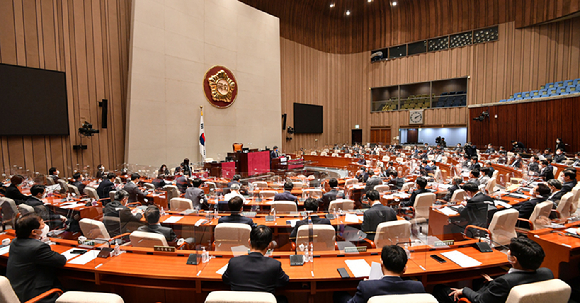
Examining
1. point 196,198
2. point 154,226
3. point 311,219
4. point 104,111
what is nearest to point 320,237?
point 311,219

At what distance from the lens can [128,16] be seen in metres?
12.1

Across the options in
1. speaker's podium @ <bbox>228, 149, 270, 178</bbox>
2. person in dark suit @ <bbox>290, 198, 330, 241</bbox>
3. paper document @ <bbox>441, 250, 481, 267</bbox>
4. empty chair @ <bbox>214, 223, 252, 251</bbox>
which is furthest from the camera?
speaker's podium @ <bbox>228, 149, 270, 178</bbox>

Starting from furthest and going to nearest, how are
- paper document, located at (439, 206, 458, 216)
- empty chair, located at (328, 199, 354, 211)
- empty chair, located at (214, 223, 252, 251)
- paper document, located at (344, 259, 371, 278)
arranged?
empty chair, located at (328, 199, 354, 211) < paper document, located at (439, 206, 458, 216) < empty chair, located at (214, 223, 252, 251) < paper document, located at (344, 259, 371, 278)

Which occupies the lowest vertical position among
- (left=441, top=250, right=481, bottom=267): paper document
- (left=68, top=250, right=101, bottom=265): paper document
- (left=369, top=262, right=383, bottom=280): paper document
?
(left=441, top=250, right=481, bottom=267): paper document

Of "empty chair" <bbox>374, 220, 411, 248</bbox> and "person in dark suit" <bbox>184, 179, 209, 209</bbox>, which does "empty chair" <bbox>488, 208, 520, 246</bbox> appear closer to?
"empty chair" <bbox>374, 220, 411, 248</bbox>

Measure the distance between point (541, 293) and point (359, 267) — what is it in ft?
4.50

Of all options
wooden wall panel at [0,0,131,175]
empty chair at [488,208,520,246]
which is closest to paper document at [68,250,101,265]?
empty chair at [488,208,520,246]

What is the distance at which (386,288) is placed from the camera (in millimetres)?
2094

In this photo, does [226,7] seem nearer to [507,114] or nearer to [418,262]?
[418,262]

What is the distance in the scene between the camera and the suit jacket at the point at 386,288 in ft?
6.82

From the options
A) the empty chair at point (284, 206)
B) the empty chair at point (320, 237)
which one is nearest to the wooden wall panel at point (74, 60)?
the empty chair at point (284, 206)

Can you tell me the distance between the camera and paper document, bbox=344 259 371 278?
2.67 meters

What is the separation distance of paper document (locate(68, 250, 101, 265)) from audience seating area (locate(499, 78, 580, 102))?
18554 mm

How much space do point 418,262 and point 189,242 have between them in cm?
288
